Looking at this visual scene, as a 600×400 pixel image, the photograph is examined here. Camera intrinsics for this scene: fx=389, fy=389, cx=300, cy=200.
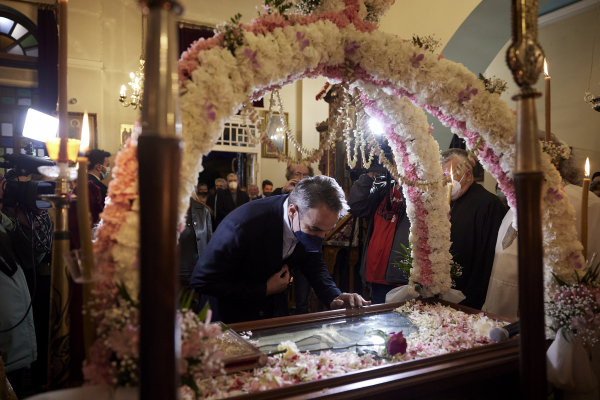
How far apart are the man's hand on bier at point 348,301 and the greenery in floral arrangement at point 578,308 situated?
995mm

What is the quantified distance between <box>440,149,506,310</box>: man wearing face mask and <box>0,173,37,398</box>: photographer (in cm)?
310

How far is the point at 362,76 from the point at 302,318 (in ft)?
4.40

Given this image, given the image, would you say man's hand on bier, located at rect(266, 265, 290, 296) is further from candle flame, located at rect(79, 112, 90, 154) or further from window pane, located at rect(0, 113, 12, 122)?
window pane, located at rect(0, 113, 12, 122)

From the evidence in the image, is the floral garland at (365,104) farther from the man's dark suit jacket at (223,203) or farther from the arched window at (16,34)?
the arched window at (16,34)

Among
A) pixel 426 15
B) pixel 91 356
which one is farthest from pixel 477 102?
pixel 426 15

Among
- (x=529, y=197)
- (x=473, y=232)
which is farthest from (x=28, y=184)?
(x=473, y=232)

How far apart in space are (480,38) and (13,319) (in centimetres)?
664

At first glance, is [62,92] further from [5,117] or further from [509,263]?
[5,117]

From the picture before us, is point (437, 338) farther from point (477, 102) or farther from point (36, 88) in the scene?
point (36, 88)

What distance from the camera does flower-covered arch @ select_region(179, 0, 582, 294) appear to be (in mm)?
1440

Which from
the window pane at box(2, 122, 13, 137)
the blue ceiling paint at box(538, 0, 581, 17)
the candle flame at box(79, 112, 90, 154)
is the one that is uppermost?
the blue ceiling paint at box(538, 0, 581, 17)

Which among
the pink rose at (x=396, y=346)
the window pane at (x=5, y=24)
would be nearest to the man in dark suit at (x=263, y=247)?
the pink rose at (x=396, y=346)

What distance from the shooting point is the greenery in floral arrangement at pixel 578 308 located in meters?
1.74

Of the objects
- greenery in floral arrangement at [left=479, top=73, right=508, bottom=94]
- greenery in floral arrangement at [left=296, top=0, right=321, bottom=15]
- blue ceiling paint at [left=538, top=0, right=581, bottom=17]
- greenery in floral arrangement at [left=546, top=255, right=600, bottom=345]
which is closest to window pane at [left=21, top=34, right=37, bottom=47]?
greenery in floral arrangement at [left=296, top=0, right=321, bottom=15]
